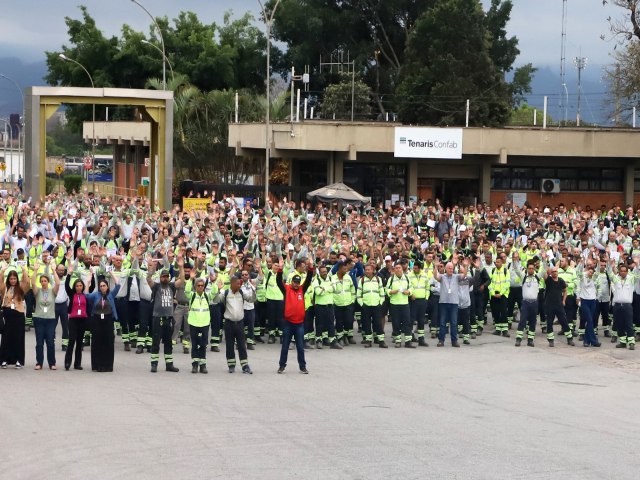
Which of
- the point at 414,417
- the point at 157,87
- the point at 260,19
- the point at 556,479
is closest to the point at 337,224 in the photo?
the point at 414,417

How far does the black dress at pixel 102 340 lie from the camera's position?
1769 cm

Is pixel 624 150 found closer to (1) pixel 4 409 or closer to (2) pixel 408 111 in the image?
(2) pixel 408 111

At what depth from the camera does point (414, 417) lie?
1465cm

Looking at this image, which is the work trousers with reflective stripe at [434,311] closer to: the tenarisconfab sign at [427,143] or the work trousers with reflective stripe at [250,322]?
the work trousers with reflective stripe at [250,322]

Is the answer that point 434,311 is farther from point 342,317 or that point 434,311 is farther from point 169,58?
point 169,58

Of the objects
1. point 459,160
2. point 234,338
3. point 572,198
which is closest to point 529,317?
point 234,338

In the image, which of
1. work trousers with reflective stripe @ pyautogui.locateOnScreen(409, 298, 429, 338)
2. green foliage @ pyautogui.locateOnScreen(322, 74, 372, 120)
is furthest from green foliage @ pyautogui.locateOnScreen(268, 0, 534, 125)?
work trousers with reflective stripe @ pyautogui.locateOnScreen(409, 298, 429, 338)

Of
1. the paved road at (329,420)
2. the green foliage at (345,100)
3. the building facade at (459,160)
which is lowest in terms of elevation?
the paved road at (329,420)

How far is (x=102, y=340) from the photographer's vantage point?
17734 mm

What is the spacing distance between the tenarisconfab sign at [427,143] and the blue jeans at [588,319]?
21790mm

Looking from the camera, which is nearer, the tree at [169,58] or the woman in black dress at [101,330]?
the woman in black dress at [101,330]

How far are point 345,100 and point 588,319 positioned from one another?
46.9 metres

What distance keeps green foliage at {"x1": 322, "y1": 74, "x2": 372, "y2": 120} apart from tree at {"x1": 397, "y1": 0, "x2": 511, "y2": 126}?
2.35m

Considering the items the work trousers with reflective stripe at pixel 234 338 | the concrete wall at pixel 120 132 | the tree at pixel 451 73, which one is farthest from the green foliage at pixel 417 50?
the work trousers with reflective stripe at pixel 234 338
